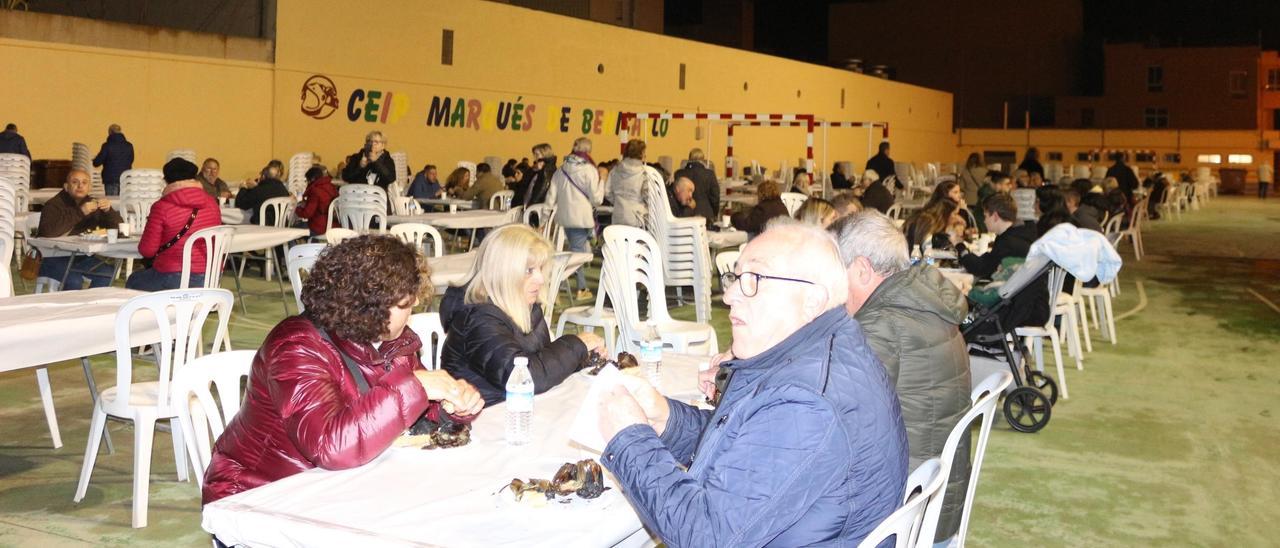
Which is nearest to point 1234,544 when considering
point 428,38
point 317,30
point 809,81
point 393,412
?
point 393,412

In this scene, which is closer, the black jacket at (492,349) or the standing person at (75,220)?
the black jacket at (492,349)

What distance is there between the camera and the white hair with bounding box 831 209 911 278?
11.2 ft

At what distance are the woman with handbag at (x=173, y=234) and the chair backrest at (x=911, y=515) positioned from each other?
500 centimetres

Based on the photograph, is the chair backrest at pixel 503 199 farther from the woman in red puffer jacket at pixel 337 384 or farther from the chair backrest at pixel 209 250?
the woman in red puffer jacket at pixel 337 384

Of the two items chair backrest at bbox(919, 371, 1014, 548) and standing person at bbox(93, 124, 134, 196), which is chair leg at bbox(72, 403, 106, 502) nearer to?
chair backrest at bbox(919, 371, 1014, 548)

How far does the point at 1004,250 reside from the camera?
6.89m

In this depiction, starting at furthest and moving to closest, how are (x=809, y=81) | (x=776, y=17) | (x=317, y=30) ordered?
(x=776, y=17)
(x=809, y=81)
(x=317, y=30)

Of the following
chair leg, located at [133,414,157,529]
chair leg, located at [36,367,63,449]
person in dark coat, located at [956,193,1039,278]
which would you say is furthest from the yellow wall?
person in dark coat, located at [956,193,1039,278]

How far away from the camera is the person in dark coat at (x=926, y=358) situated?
3025 mm

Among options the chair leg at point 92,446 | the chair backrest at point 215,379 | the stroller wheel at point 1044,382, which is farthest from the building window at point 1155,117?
the chair backrest at point 215,379

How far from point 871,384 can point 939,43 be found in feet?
135

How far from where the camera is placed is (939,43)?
40.9 m

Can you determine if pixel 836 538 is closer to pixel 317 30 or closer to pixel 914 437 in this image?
pixel 914 437

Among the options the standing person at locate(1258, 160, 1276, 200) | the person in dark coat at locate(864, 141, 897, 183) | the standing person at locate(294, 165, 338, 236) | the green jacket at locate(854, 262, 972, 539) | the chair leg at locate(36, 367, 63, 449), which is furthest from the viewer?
the standing person at locate(1258, 160, 1276, 200)
